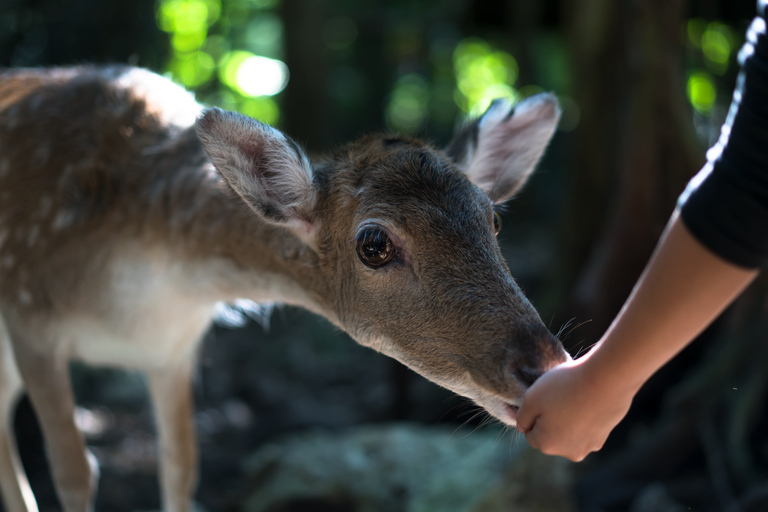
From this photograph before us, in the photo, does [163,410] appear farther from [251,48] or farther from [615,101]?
[251,48]

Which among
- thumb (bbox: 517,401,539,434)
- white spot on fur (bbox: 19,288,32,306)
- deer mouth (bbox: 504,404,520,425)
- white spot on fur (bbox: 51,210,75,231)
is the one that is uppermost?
thumb (bbox: 517,401,539,434)

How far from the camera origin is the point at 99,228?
3.76 meters

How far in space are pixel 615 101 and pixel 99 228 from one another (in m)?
4.97

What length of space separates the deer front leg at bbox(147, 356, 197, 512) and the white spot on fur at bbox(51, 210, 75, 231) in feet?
3.66

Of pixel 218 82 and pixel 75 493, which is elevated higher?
pixel 75 493

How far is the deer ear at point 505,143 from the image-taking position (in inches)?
135

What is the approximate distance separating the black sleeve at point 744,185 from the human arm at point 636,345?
0.04 metres

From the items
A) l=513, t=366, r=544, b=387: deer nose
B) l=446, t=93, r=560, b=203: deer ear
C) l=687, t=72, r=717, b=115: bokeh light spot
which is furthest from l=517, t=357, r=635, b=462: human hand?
l=687, t=72, r=717, b=115: bokeh light spot

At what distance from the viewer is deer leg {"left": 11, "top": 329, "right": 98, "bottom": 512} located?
12.3ft

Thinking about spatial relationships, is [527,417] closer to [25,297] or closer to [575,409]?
[575,409]

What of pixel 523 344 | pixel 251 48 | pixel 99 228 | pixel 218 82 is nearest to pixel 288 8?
pixel 99 228

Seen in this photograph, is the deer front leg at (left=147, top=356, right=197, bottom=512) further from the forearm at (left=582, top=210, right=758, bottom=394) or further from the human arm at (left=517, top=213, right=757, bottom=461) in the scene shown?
the forearm at (left=582, top=210, right=758, bottom=394)

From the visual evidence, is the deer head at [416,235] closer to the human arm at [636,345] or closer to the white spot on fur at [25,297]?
the human arm at [636,345]

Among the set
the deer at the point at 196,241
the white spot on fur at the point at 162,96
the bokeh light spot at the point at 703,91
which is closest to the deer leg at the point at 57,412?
the deer at the point at 196,241
